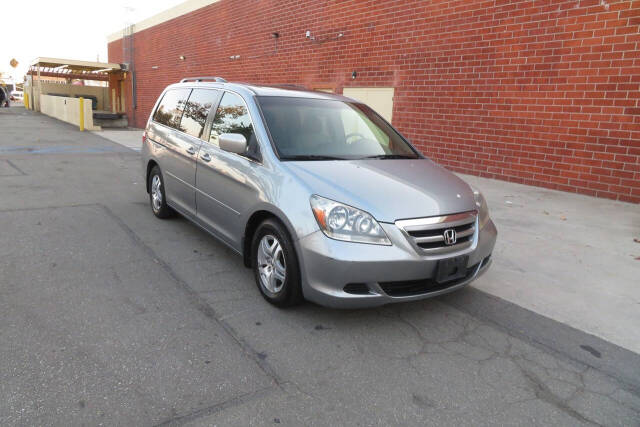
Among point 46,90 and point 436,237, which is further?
point 46,90

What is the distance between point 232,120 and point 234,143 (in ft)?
2.08

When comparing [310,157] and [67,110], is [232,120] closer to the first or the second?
[310,157]

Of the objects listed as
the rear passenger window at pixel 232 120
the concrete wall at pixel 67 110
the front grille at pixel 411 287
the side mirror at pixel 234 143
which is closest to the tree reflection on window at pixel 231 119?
the rear passenger window at pixel 232 120

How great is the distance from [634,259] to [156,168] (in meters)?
5.70

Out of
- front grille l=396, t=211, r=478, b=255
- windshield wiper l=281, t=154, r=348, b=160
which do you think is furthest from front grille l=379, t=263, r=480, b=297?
windshield wiper l=281, t=154, r=348, b=160

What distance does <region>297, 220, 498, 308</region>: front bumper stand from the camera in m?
3.08

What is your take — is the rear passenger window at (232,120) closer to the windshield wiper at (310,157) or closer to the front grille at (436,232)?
the windshield wiper at (310,157)

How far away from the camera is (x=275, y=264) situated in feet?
11.8

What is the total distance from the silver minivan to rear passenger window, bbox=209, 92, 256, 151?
0.04ft

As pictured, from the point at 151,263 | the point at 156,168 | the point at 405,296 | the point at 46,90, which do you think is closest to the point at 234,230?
the point at 151,263

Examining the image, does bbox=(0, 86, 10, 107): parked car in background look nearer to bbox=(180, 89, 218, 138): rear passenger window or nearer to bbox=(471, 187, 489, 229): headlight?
bbox=(180, 89, 218, 138): rear passenger window

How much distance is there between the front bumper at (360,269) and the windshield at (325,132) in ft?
3.26

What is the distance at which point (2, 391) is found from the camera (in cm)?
249

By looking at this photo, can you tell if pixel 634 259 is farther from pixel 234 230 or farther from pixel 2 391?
pixel 2 391
